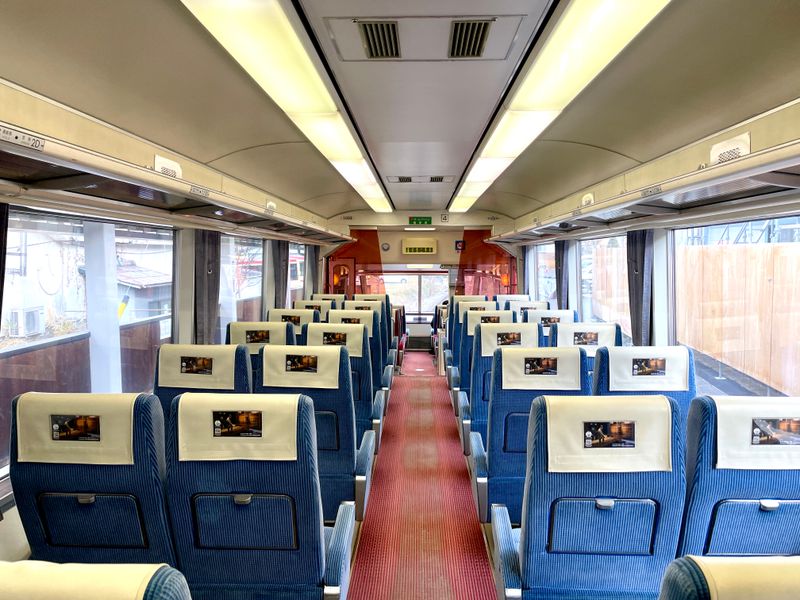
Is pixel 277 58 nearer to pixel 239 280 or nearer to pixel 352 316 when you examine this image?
pixel 352 316

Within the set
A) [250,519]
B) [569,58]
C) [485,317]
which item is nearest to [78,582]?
[250,519]

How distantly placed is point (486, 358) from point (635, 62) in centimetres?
254

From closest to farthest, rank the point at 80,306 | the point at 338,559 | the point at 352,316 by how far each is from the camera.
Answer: the point at 338,559 → the point at 80,306 → the point at 352,316

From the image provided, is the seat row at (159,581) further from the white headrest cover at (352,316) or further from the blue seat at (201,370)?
the white headrest cover at (352,316)

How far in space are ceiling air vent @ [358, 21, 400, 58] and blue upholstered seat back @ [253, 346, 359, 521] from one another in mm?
1731

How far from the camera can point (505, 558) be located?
6.73ft

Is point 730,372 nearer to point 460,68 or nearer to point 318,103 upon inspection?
point 460,68

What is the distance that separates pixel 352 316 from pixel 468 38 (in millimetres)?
3874

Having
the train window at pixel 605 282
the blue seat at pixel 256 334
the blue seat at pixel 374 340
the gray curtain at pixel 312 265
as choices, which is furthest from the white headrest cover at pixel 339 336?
the gray curtain at pixel 312 265

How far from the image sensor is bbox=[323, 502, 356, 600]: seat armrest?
78.0 inches

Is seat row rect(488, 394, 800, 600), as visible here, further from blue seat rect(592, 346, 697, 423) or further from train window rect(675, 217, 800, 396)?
train window rect(675, 217, 800, 396)

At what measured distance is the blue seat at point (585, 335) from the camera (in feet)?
15.4

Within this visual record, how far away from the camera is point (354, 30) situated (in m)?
2.36

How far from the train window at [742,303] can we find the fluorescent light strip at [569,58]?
2.13m
